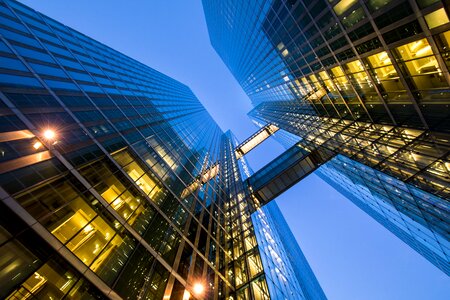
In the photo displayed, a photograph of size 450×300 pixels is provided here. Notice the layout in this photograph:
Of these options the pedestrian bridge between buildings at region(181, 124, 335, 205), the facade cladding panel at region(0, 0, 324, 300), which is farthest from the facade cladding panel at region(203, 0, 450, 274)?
the facade cladding panel at region(0, 0, 324, 300)

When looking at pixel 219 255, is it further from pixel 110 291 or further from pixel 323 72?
pixel 323 72

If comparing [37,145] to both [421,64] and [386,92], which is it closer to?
[421,64]

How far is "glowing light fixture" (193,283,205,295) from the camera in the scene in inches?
596

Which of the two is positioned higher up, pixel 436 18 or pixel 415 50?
pixel 436 18

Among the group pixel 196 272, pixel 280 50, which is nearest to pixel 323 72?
pixel 280 50

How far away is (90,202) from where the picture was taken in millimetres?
13078

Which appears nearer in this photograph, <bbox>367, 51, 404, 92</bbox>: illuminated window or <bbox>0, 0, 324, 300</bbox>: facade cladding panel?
<bbox>0, 0, 324, 300</bbox>: facade cladding panel

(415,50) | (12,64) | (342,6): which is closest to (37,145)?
(12,64)

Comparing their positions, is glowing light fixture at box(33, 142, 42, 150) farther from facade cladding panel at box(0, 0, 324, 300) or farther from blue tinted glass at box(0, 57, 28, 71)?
blue tinted glass at box(0, 57, 28, 71)

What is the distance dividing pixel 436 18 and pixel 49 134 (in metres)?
22.3

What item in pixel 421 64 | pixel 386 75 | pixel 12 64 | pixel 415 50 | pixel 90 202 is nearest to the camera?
pixel 90 202

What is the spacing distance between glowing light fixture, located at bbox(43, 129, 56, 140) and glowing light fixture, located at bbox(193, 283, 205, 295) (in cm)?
1217

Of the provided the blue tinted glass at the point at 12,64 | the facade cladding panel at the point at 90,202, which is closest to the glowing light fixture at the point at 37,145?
the facade cladding panel at the point at 90,202

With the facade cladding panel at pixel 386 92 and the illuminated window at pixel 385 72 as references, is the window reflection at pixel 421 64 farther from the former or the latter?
the illuminated window at pixel 385 72
